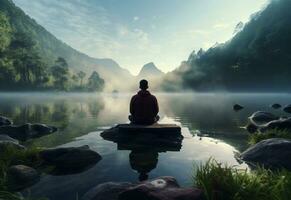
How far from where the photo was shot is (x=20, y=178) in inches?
420

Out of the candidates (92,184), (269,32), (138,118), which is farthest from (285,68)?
(92,184)

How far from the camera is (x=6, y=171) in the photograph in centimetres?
1072

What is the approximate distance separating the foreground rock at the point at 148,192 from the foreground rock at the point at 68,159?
140 inches

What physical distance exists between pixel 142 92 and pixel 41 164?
8.34 m

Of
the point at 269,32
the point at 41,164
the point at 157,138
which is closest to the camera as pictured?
the point at 41,164

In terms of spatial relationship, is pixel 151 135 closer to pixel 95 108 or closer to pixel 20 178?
pixel 20 178

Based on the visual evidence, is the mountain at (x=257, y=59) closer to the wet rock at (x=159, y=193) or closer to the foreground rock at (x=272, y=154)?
the foreground rock at (x=272, y=154)

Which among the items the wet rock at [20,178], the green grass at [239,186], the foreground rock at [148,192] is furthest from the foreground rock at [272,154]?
the wet rock at [20,178]

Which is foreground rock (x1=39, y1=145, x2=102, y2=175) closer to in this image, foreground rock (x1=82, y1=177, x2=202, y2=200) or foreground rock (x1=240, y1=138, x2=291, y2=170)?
→ foreground rock (x1=82, y1=177, x2=202, y2=200)

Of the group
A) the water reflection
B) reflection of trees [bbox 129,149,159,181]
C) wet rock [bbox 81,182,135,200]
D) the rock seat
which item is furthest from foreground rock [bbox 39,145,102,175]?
the rock seat

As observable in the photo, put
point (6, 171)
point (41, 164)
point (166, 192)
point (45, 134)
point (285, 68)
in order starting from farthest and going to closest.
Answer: point (285, 68)
point (45, 134)
point (41, 164)
point (6, 171)
point (166, 192)

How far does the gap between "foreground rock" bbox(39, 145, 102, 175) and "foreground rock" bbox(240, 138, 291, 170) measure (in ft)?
21.4

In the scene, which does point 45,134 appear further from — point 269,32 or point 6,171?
point 269,32

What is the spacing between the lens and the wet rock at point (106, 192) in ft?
29.7
